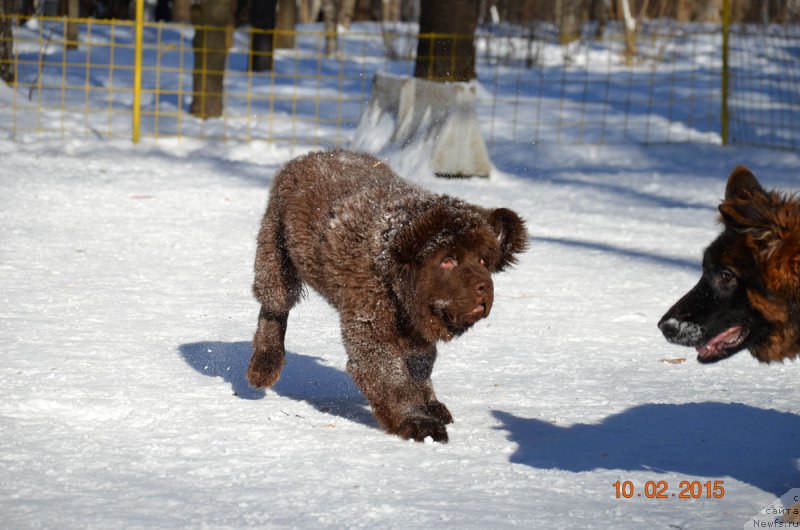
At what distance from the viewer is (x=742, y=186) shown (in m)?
4.16

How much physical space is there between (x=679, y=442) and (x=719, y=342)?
871mm

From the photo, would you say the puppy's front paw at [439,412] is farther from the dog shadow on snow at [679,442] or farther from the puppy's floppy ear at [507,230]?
the puppy's floppy ear at [507,230]

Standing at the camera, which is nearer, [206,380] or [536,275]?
[206,380]

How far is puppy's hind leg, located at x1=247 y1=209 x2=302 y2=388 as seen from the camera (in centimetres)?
581

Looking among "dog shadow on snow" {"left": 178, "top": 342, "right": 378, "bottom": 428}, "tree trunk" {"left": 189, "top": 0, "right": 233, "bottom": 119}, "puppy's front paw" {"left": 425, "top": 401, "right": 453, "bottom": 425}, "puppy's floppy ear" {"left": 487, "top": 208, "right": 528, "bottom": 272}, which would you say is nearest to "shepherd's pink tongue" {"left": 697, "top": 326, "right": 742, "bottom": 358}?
"puppy's floppy ear" {"left": 487, "top": 208, "right": 528, "bottom": 272}

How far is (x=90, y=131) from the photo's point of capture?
54.2 ft

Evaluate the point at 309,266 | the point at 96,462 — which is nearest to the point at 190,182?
the point at 309,266

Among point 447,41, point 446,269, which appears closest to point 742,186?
point 446,269

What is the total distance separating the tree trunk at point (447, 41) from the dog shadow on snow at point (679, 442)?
36.7 feet

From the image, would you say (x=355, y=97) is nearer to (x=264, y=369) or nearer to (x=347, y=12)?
(x=347, y=12)

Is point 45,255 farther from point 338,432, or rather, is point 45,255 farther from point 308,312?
point 338,432

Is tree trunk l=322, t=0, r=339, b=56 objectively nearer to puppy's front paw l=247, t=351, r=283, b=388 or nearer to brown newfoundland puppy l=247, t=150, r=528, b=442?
puppy's front paw l=247, t=351, r=283, b=388

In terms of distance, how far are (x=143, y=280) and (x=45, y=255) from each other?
1150mm

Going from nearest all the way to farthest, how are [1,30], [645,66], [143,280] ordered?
[143,280], [1,30], [645,66]
